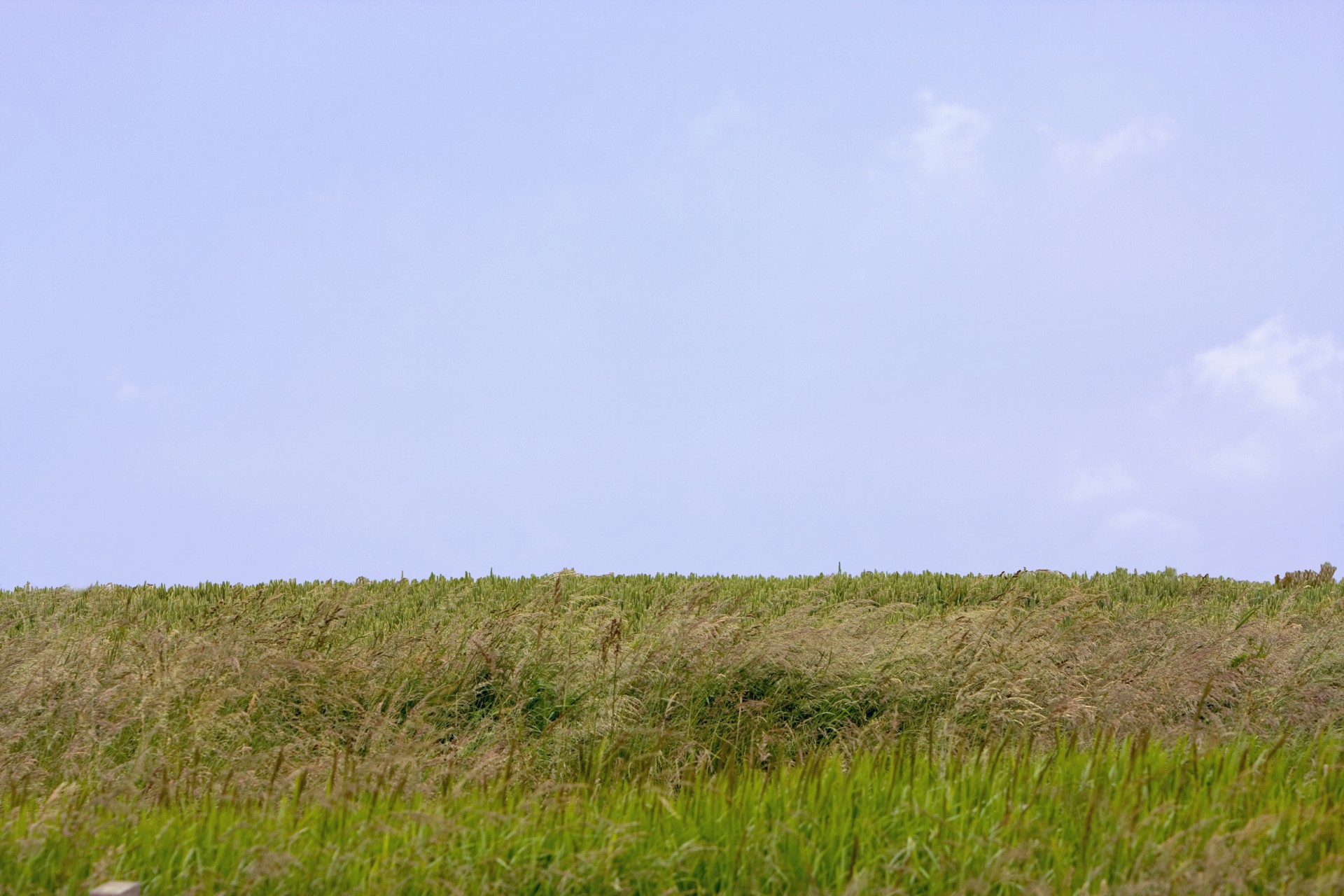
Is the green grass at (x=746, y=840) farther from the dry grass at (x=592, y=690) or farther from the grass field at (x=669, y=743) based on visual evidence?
the dry grass at (x=592, y=690)

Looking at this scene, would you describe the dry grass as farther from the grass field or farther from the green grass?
the green grass

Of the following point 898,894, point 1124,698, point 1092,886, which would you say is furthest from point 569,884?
point 1124,698

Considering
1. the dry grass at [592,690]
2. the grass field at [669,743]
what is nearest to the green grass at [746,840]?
the grass field at [669,743]

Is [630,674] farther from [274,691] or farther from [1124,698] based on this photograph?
[1124,698]

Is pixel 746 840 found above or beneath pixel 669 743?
beneath

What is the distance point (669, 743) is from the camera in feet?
21.1

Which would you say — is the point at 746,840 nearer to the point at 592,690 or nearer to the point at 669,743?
the point at 669,743

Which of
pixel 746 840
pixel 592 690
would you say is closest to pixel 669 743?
pixel 592 690

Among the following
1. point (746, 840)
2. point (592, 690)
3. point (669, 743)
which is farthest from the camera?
point (592, 690)

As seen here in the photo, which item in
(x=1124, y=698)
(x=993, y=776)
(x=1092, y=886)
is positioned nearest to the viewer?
(x=1092, y=886)

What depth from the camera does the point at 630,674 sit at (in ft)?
23.9

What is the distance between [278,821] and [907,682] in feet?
16.7

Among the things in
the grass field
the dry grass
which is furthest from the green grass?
the dry grass

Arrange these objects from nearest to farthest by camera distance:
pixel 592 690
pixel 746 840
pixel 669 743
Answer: pixel 746 840 → pixel 669 743 → pixel 592 690
